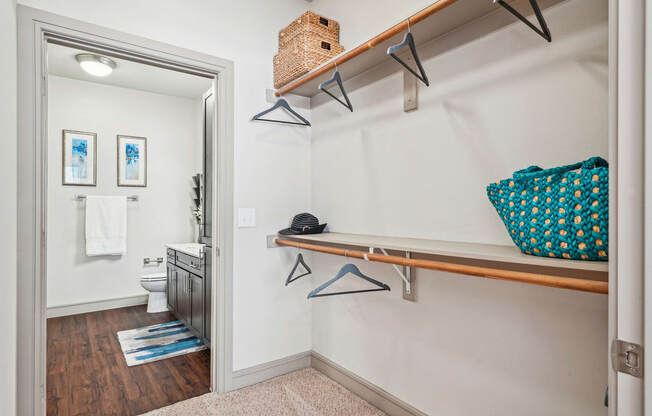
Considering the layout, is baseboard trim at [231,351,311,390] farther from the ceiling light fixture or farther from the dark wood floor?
the ceiling light fixture

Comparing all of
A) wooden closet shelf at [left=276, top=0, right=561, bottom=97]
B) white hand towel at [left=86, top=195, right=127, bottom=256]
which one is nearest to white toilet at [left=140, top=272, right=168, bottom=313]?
white hand towel at [left=86, top=195, right=127, bottom=256]

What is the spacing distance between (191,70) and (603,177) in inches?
83.6

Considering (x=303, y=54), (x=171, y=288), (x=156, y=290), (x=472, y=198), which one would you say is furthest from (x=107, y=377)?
(x=472, y=198)

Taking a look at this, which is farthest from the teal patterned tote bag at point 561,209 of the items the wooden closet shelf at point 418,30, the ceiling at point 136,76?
the ceiling at point 136,76

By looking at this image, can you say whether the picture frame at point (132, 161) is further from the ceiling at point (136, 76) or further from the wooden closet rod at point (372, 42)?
the wooden closet rod at point (372, 42)

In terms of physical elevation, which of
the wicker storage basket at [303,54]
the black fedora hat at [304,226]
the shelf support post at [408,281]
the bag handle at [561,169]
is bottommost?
the shelf support post at [408,281]

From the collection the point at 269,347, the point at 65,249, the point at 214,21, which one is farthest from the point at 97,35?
the point at 65,249

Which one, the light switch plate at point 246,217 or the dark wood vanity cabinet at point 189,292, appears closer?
the light switch plate at point 246,217

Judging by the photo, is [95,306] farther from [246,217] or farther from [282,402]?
[282,402]

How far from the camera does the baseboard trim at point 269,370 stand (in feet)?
7.48

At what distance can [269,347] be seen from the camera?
7.93ft

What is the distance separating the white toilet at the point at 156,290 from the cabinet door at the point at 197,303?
0.97 meters

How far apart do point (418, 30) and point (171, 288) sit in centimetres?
342

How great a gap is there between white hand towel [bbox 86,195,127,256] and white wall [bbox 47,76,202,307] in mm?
134
